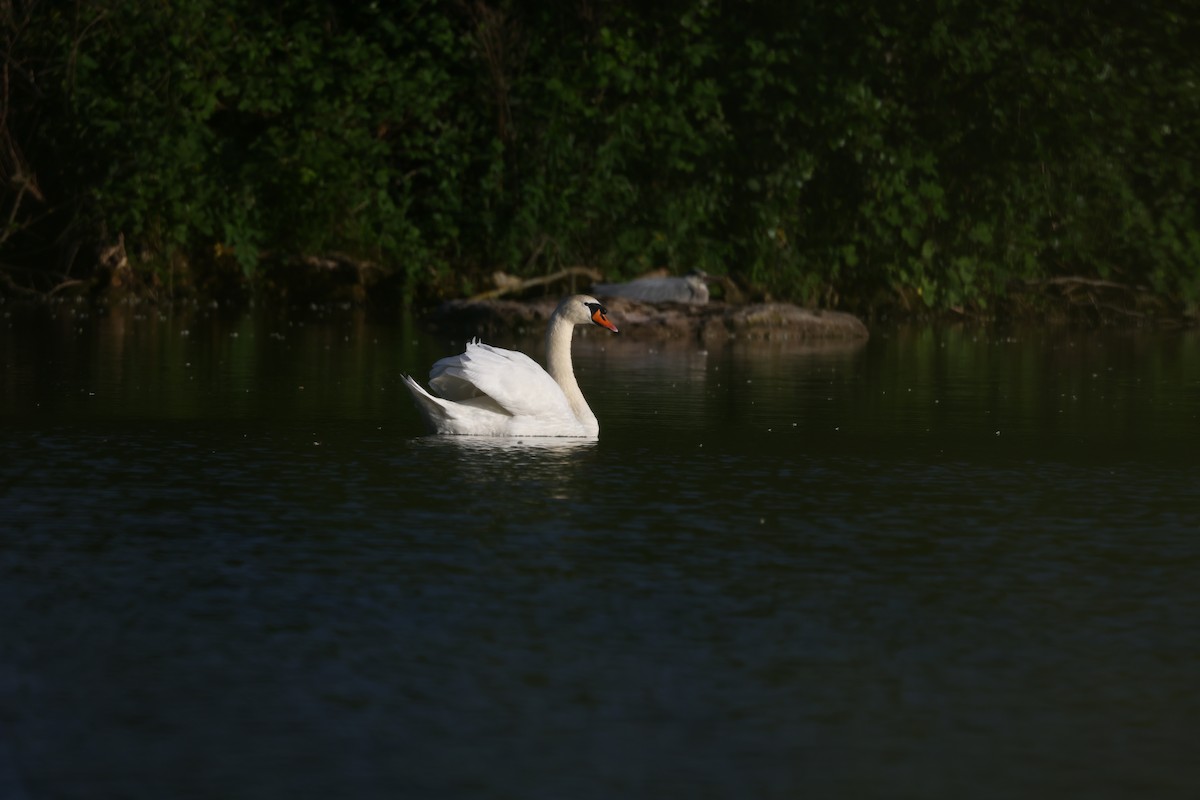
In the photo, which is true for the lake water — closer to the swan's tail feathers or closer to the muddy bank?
the swan's tail feathers

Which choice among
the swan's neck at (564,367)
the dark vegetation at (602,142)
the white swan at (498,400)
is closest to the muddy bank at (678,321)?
the dark vegetation at (602,142)

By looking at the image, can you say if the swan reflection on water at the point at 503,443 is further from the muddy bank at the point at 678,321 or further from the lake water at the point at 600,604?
the muddy bank at the point at 678,321

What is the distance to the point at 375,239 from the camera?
3062cm

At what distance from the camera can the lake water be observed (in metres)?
5.56

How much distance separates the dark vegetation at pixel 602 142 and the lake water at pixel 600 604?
14.9 meters

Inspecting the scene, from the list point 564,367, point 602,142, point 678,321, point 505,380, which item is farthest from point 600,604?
point 602,142

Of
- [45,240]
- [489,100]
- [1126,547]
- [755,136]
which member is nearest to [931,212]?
[755,136]

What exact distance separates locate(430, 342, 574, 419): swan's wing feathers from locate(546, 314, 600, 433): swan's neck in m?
0.17

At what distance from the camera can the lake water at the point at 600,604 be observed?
18.2 ft

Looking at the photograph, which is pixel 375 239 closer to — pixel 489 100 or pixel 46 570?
pixel 489 100

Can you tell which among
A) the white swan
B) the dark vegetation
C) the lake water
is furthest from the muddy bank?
the white swan

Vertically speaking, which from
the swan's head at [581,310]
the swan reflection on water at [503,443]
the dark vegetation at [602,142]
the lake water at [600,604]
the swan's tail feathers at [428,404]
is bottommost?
the lake water at [600,604]

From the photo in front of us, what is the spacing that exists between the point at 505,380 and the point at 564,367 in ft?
4.10

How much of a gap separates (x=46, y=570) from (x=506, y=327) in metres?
17.5
